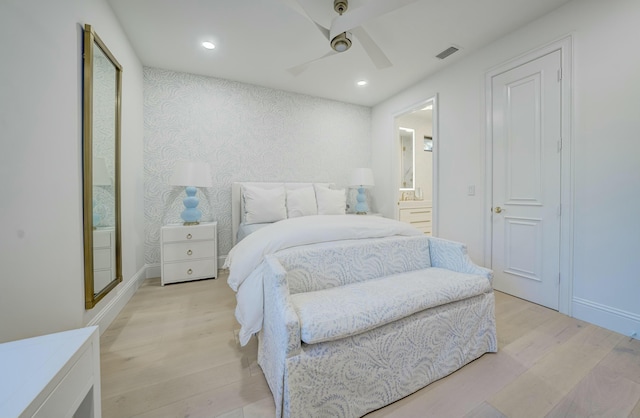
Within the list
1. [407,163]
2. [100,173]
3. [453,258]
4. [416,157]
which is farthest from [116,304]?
[416,157]

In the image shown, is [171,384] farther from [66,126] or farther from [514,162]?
[514,162]

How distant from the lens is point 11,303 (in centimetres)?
103

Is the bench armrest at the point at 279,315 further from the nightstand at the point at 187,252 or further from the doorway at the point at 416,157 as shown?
the doorway at the point at 416,157

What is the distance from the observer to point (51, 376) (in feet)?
2.09

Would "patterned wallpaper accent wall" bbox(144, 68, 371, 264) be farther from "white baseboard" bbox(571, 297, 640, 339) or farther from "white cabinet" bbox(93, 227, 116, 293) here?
"white baseboard" bbox(571, 297, 640, 339)

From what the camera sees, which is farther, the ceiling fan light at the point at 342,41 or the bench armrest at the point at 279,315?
the ceiling fan light at the point at 342,41

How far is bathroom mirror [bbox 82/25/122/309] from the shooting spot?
153 centimetres

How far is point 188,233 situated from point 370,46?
2.59 metres

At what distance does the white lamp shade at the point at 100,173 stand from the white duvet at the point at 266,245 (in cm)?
106

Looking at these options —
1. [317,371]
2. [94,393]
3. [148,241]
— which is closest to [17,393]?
[94,393]

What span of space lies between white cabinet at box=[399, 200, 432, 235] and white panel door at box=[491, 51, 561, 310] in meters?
1.63

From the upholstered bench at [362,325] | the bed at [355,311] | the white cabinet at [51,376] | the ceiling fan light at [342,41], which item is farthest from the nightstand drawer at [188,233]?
the ceiling fan light at [342,41]

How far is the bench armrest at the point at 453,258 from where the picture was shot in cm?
158

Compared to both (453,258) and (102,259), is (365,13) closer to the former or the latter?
(453,258)
